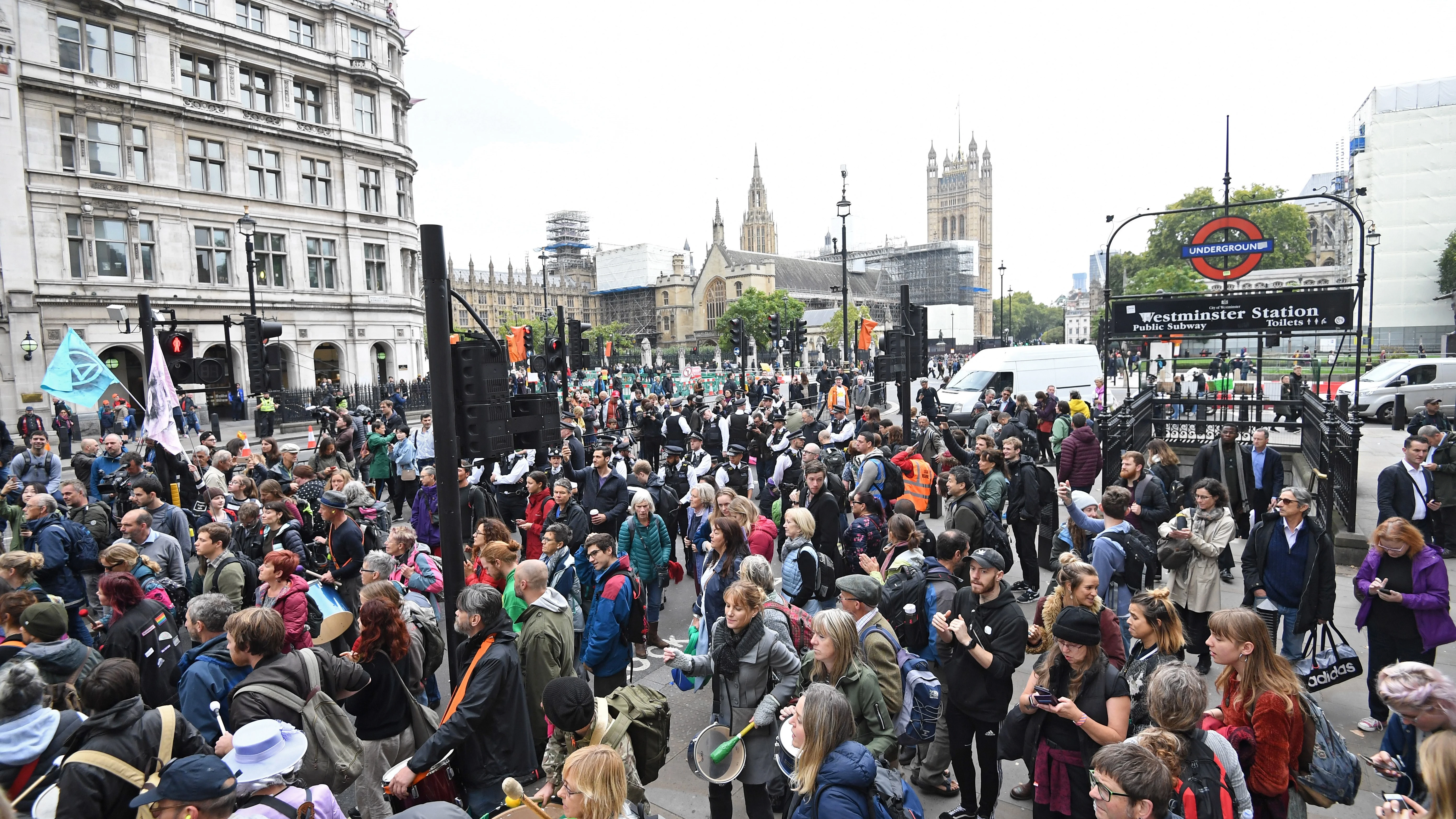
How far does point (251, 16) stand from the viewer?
33062 mm

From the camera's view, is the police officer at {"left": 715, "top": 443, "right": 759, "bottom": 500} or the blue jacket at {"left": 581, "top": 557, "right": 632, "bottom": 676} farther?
the police officer at {"left": 715, "top": 443, "right": 759, "bottom": 500}

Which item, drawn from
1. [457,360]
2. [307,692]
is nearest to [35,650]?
[307,692]

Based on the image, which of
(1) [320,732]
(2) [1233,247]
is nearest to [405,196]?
(2) [1233,247]

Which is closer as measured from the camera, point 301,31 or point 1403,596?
point 1403,596

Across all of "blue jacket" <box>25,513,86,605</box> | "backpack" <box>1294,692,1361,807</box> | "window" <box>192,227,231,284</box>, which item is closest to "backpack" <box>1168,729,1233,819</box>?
"backpack" <box>1294,692,1361,807</box>

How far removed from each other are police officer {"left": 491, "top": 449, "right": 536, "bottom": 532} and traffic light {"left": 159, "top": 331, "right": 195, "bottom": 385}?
15.4 ft

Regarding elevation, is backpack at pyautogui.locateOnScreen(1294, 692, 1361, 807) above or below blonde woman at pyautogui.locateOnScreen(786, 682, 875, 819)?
below

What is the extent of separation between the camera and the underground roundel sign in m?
14.0

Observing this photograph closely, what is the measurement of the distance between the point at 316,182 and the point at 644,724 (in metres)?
39.4

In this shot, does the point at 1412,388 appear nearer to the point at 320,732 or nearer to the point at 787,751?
the point at 787,751

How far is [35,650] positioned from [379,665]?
1793 millimetres

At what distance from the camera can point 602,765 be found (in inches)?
112

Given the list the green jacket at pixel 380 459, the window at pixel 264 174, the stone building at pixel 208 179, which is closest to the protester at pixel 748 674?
the green jacket at pixel 380 459

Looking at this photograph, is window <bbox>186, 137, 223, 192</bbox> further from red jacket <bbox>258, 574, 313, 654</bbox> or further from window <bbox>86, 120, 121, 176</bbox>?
red jacket <bbox>258, 574, 313, 654</bbox>
